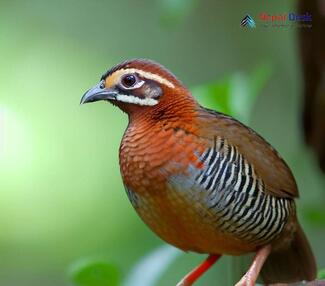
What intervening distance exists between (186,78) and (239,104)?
7.85ft

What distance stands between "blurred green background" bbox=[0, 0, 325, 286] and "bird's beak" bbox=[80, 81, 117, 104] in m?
2.35

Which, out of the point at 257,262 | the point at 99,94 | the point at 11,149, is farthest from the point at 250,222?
the point at 11,149

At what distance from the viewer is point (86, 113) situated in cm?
586

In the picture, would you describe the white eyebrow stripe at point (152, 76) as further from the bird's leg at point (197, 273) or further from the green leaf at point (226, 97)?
the bird's leg at point (197, 273)

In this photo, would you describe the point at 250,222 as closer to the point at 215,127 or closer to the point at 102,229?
the point at 215,127

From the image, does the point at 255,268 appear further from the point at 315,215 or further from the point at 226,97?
the point at 315,215

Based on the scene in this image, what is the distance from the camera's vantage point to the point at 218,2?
6.17 metres

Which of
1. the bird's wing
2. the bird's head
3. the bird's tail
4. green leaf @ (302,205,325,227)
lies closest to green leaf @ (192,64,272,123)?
the bird's wing

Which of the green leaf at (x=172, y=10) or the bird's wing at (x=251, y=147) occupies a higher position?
the green leaf at (x=172, y=10)

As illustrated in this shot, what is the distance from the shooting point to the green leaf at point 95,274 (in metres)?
3.15

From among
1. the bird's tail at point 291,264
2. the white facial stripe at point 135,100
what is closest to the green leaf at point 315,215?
the bird's tail at point 291,264

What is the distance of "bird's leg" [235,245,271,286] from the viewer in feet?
11.2

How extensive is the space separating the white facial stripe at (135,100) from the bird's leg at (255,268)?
0.82 meters

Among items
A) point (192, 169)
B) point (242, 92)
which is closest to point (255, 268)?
point (192, 169)
